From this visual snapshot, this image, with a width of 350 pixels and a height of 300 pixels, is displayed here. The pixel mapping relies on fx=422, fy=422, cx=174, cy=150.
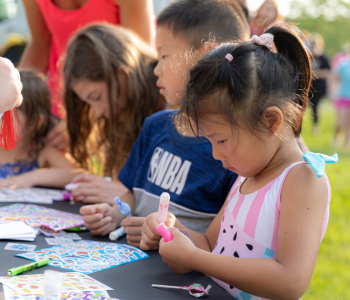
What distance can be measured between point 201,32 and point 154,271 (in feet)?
2.70

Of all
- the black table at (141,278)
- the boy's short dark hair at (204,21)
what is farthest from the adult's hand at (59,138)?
the black table at (141,278)

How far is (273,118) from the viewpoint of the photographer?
0.91 metres

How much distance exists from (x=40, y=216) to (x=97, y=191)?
330 millimetres

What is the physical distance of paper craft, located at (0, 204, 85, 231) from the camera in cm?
120

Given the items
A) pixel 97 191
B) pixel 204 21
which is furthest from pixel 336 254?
pixel 204 21

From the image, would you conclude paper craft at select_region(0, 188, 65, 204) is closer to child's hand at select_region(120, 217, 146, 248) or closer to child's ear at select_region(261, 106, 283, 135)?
child's hand at select_region(120, 217, 146, 248)

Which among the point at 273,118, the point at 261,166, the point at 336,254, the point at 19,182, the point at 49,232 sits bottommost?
the point at 336,254

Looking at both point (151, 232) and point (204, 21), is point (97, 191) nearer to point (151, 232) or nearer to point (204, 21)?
point (151, 232)

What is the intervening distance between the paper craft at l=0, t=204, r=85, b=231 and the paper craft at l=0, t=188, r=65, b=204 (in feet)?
0.32

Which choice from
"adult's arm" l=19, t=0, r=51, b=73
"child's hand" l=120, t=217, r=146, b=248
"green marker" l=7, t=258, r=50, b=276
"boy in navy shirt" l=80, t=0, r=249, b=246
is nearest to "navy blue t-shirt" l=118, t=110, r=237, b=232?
"boy in navy shirt" l=80, t=0, r=249, b=246

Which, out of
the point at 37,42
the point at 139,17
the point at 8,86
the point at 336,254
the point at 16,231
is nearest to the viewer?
the point at 8,86

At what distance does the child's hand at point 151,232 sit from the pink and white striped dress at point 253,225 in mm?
146

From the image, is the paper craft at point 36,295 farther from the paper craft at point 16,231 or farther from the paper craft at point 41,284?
the paper craft at point 16,231

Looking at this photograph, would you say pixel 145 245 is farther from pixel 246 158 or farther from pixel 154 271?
pixel 246 158
